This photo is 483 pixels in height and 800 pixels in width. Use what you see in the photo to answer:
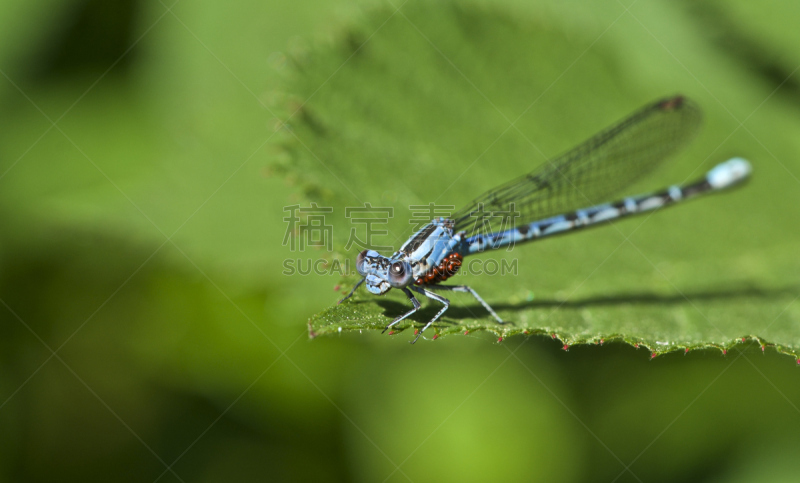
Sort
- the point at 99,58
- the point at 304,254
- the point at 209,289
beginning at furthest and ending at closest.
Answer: the point at 99,58, the point at 209,289, the point at 304,254

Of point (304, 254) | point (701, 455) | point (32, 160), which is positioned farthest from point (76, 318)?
point (701, 455)

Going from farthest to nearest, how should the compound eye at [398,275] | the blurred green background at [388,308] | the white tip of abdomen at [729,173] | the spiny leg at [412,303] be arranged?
the white tip of abdomen at [729,173], the blurred green background at [388,308], the compound eye at [398,275], the spiny leg at [412,303]

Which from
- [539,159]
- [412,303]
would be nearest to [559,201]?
[539,159]

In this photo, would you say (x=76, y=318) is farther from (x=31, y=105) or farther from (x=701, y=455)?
(x=701, y=455)

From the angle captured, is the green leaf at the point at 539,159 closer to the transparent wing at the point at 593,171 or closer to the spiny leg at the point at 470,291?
the spiny leg at the point at 470,291

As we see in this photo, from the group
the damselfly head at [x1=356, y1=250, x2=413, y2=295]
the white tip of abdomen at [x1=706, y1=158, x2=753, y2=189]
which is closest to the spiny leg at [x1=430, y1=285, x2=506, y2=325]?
the damselfly head at [x1=356, y1=250, x2=413, y2=295]

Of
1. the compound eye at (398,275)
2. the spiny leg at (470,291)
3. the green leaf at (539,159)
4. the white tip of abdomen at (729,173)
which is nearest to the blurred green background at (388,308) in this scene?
the green leaf at (539,159)

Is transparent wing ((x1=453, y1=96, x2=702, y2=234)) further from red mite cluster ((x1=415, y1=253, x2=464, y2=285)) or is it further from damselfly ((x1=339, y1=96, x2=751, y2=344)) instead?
red mite cluster ((x1=415, y1=253, x2=464, y2=285))

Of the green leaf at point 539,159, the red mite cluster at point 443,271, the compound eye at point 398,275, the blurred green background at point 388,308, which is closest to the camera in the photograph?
the compound eye at point 398,275
